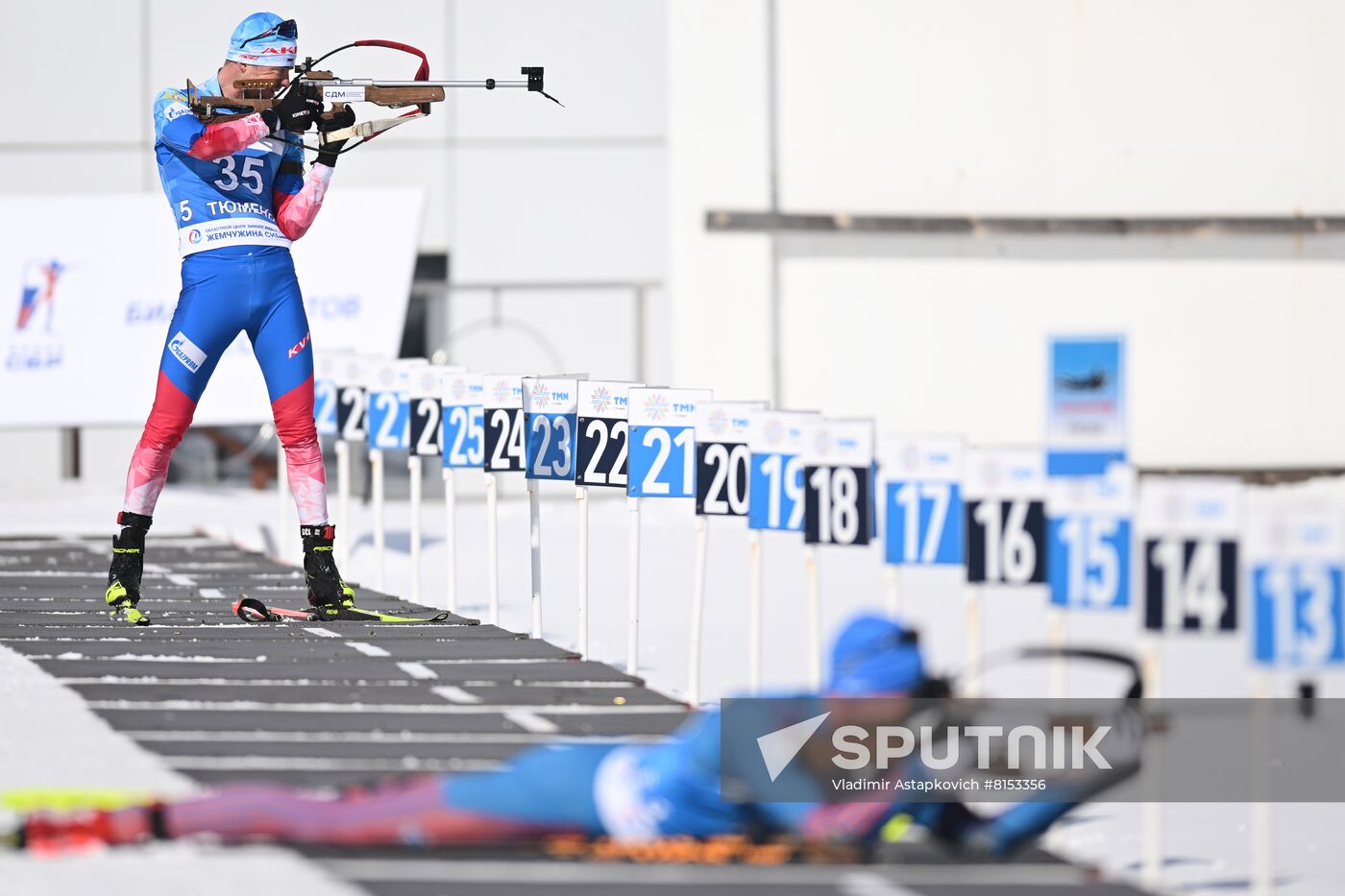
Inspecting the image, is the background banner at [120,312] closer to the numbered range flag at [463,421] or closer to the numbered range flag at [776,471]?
the numbered range flag at [463,421]

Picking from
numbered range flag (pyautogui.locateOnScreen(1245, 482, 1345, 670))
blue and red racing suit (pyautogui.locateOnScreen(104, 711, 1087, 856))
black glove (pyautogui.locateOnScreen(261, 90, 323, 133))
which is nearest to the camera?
blue and red racing suit (pyautogui.locateOnScreen(104, 711, 1087, 856))

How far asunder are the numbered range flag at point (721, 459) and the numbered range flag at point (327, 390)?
5.00 m

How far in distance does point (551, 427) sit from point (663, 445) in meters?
1.09

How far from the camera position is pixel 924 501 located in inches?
345

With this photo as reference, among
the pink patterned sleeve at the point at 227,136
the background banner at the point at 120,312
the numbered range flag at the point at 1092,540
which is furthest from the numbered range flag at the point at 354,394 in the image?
the numbered range flag at the point at 1092,540

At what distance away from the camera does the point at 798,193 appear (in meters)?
21.3

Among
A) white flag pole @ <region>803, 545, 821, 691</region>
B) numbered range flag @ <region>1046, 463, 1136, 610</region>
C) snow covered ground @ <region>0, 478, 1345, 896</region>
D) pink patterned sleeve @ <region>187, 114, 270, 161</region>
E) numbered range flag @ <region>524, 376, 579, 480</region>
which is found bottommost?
snow covered ground @ <region>0, 478, 1345, 896</region>

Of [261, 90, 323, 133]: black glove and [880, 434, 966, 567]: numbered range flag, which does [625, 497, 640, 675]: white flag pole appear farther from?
[261, 90, 323, 133]: black glove

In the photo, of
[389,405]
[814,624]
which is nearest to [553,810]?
[814,624]

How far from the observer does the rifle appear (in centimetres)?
1045

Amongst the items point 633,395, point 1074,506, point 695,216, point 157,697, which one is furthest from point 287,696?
point 695,216

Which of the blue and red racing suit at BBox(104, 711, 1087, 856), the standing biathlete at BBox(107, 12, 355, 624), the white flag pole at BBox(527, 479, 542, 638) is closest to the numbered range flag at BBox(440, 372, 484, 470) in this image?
the white flag pole at BBox(527, 479, 542, 638)

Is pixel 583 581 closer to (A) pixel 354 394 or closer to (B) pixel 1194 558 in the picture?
(A) pixel 354 394

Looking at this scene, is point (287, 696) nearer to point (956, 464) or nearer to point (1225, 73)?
point (956, 464)
